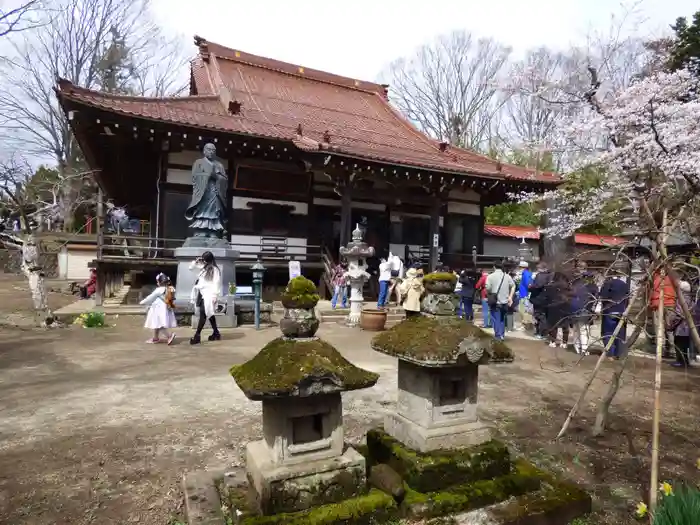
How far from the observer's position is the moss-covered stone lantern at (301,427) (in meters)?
2.32

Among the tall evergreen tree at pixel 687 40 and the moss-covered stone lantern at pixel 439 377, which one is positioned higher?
the tall evergreen tree at pixel 687 40

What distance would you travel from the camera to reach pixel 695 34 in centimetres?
1537

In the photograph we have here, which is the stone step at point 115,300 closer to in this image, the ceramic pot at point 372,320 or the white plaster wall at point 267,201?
the white plaster wall at point 267,201

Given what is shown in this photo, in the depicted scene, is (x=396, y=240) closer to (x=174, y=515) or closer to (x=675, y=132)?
(x=675, y=132)

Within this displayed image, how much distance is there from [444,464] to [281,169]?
484 inches

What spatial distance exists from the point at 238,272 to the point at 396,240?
5.85m

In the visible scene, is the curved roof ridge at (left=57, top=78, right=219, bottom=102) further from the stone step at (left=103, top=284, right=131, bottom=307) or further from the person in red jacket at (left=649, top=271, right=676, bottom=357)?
the person in red jacket at (left=649, top=271, right=676, bottom=357)

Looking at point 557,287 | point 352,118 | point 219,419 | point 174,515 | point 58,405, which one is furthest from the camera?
point 352,118

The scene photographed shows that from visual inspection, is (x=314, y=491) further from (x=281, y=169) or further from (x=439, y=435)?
(x=281, y=169)

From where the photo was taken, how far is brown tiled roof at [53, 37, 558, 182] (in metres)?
11.9

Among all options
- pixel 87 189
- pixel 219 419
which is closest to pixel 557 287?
pixel 219 419

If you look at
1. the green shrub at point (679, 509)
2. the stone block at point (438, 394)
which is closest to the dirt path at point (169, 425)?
the green shrub at point (679, 509)

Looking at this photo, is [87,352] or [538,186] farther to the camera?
[538,186]

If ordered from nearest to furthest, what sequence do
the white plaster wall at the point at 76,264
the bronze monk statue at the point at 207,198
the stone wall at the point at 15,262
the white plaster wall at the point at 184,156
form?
the bronze monk statue at the point at 207,198 < the white plaster wall at the point at 184,156 < the white plaster wall at the point at 76,264 < the stone wall at the point at 15,262
